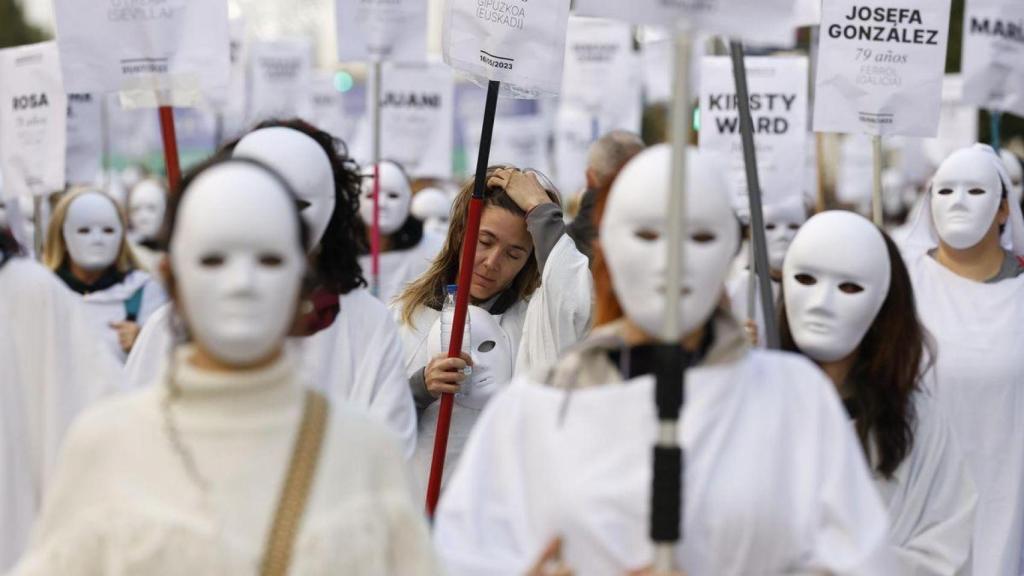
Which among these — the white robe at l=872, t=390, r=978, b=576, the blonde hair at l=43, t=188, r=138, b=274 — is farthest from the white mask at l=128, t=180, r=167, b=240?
the white robe at l=872, t=390, r=978, b=576

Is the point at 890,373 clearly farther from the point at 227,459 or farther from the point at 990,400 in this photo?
the point at 227,459

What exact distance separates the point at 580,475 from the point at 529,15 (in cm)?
378

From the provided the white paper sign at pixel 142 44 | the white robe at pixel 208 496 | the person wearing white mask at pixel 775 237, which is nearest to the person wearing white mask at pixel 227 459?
the white robe at pixel 208 496

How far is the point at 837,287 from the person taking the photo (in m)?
5.71

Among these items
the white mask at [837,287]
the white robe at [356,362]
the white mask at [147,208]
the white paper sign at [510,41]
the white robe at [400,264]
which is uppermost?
the white paper sign at [510,41]

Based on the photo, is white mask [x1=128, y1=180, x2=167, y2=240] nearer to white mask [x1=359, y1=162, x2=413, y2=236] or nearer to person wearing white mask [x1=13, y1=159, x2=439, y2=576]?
white mask [x1=359, y1=162, x2=413, y2=236]

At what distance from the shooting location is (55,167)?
33.0 ft

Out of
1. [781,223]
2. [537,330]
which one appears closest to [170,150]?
[537,330]

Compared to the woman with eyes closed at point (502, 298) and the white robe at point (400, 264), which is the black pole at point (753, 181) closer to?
the woman with eyes closed at point (502, 298)

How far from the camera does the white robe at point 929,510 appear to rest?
5617 millimetres

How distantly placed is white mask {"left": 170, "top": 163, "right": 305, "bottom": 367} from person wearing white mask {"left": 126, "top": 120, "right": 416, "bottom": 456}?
179 cm

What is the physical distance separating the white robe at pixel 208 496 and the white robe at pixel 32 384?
1.05 m

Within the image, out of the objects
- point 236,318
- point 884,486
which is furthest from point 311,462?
point 884,486

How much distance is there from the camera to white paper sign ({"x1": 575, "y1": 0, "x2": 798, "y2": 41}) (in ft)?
14.3
